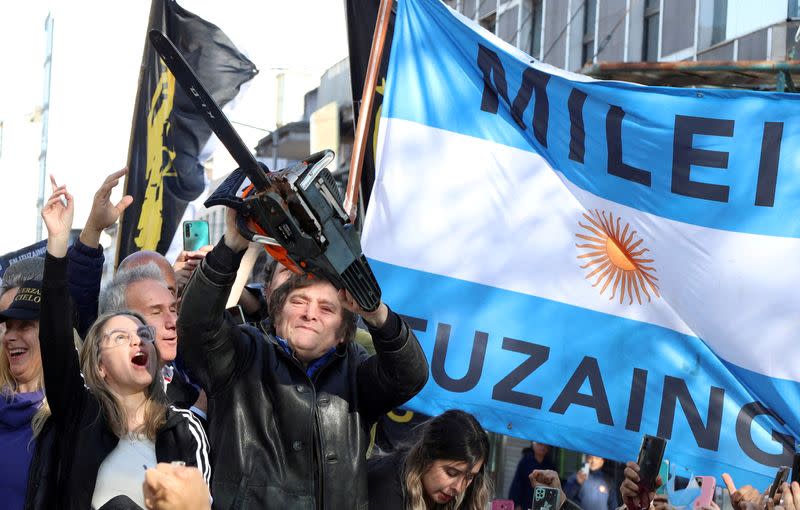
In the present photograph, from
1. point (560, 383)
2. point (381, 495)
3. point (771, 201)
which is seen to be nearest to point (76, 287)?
point (381, 495)

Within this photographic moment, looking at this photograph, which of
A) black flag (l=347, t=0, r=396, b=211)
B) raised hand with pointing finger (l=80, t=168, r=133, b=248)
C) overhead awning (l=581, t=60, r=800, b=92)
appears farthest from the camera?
overhead awning (l=581, t=60, r=800, b=92)

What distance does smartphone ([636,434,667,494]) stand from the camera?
4543mm

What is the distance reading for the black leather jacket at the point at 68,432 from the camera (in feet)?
12.8

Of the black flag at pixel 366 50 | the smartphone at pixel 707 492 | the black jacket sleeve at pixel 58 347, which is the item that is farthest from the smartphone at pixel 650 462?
the black flag at pixel 366 50

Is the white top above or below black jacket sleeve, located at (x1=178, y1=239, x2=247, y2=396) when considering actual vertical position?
below

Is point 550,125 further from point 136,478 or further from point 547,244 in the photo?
point 136,478

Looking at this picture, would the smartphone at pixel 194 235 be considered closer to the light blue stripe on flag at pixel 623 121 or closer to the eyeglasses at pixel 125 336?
the light blue stripe on flag at pixel 623 121

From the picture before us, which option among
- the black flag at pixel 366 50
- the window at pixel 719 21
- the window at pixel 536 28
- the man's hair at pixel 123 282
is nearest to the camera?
the man's hair at pixel 123 282

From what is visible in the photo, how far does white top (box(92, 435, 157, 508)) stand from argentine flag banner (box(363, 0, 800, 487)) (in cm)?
162

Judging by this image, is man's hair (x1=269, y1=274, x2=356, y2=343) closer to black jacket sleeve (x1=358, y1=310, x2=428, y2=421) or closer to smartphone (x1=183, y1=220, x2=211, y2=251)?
black jacket sleeve (x1=358, y1=310, x2=428, y2=421)

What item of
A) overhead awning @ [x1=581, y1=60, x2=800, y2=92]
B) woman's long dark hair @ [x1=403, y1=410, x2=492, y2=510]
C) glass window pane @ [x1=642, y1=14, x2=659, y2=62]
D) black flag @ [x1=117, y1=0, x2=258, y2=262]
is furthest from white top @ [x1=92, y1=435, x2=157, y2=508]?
glass window pane @ [x1=642, y1=14, x2=659, y2=62]

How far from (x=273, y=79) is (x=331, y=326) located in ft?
141

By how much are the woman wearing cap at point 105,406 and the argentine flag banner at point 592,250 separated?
1528 millimetres

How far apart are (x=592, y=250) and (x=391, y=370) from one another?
1768mm
